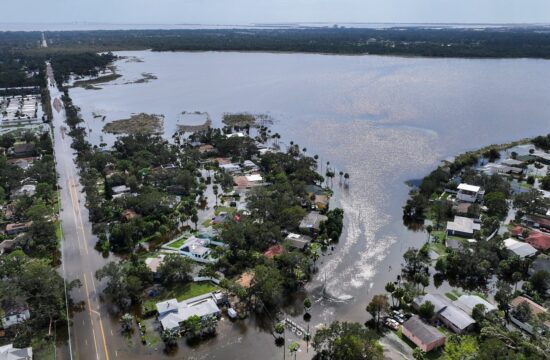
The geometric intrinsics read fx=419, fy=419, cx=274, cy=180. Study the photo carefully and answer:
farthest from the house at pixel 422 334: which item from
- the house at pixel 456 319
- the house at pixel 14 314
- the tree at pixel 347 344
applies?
the house at pixel 14 314

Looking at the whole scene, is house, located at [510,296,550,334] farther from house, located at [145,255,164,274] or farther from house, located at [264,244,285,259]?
house, located at [145,255,164,274]

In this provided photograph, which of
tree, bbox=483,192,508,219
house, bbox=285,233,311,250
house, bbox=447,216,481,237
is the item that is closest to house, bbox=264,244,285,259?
house, bbox=285,233,311,250

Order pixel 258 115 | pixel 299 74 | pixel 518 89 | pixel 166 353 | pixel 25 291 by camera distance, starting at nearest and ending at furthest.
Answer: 1. pixel 166 353
2. pixel 25 291
3. pixel 258 115
4. pixel 518 89
5. pixel 299 74

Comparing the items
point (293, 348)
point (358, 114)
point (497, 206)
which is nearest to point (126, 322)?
point (293, 348)

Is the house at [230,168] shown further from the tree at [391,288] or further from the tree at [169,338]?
the tree at [169,338]

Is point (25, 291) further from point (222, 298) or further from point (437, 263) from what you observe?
point (437, 263)

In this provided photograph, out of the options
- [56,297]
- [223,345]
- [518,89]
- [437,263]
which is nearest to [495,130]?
[518,89]
